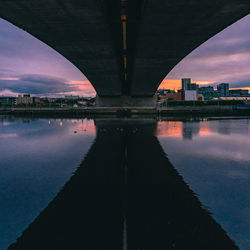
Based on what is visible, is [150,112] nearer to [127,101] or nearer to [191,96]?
[127,101]

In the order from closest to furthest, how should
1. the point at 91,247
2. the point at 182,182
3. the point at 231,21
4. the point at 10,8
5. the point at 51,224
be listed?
the point at 91,247
the point at 51,224
the point at 182,182
the point at 10,8
the point at 231,21

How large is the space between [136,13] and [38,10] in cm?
971

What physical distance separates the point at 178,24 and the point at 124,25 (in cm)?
618

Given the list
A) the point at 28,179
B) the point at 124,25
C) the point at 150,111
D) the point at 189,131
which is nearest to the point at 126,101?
the point at 150,111

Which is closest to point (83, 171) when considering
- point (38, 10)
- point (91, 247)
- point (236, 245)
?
point (91, 247)

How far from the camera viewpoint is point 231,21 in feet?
75.7

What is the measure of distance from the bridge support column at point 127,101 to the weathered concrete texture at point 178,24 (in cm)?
3790

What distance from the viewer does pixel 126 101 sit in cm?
7775

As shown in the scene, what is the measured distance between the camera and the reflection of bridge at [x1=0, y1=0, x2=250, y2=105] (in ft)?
62.7

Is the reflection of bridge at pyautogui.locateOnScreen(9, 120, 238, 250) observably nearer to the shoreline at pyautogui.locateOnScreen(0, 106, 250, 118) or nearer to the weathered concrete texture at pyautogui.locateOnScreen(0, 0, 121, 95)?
the weathered concrete texture at pyautogui.locateOnScreen(0, 0, 121, 95)

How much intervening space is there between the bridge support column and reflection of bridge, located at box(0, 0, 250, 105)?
35.9 meters

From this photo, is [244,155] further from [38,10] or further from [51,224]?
[38,10]

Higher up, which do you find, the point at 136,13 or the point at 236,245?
the point at 136,13

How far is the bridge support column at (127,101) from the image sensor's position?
77812 millimetres
